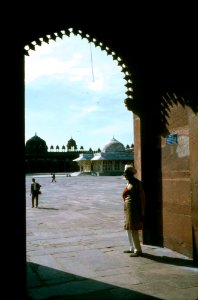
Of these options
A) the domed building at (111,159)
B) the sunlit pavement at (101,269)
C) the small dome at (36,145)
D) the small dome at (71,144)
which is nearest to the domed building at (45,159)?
the small dome at (36,145)

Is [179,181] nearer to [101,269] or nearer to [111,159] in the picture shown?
[101,269]

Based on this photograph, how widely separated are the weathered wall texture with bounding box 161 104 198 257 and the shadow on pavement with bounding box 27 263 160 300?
1.76m

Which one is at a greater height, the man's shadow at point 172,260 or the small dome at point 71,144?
the small dome at point 71,144

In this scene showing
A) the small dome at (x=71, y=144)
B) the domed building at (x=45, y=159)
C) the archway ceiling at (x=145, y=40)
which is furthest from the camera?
the small dome at (x=71, y=144)

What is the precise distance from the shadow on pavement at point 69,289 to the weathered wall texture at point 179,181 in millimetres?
1763

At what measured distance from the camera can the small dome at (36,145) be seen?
7872 centimetres

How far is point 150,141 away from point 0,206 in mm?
4278

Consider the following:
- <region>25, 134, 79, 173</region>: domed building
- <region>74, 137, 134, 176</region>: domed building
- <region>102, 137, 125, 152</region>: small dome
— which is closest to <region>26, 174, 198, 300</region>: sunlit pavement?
<region>74, 137, 134, 176</region>: domed building

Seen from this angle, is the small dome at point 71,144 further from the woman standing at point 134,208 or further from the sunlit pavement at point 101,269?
the woman standing at point 134,208

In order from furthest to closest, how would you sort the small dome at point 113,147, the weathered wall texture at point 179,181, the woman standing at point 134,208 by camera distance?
1. the small dome at point 113,147
2. the woman standing at point 134,208
3. the weathered wall texture at point 179,181

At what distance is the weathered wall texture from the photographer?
5098 millimetres

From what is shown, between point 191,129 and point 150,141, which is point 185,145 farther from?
point 150,141

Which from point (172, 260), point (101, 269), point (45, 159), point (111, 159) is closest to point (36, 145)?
point (45, 159)

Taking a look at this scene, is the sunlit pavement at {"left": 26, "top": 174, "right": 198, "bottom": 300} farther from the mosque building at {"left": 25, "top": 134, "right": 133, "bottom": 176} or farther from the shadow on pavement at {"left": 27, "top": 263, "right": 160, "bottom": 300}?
the mosque building at {"left": 25, "top": 134, "right": 133, "bottom": 176}
